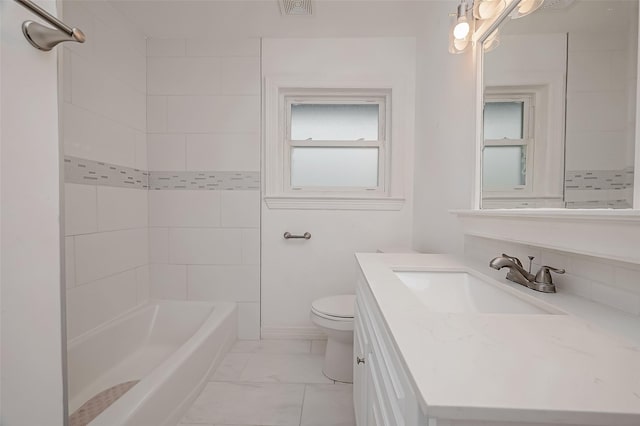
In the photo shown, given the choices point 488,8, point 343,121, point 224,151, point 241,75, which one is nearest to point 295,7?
point 241,75

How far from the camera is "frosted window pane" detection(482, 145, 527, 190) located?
1.01m

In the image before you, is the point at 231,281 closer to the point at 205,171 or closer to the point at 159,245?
the point at 159,245

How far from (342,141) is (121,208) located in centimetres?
165

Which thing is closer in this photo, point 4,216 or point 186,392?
point 4,216

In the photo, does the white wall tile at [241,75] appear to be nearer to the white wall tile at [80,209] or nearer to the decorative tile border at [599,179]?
the white wall tile at [80,209]

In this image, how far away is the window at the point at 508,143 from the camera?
3.15 ft

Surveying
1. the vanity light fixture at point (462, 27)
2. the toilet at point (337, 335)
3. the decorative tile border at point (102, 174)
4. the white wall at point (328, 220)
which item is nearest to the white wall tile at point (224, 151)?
the white wall at point (328, 220)

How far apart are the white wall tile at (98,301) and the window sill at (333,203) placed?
113 cm

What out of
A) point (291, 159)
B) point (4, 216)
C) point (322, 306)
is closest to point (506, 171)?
point (322, 306)

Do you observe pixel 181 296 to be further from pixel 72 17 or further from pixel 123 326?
pixel 72 17

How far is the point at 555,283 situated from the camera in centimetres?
88

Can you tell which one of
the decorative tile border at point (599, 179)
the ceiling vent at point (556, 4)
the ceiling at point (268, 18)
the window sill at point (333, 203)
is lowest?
the window sill at point (333, 203)

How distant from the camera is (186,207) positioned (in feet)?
7.47

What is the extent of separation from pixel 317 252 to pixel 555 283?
158 cm
